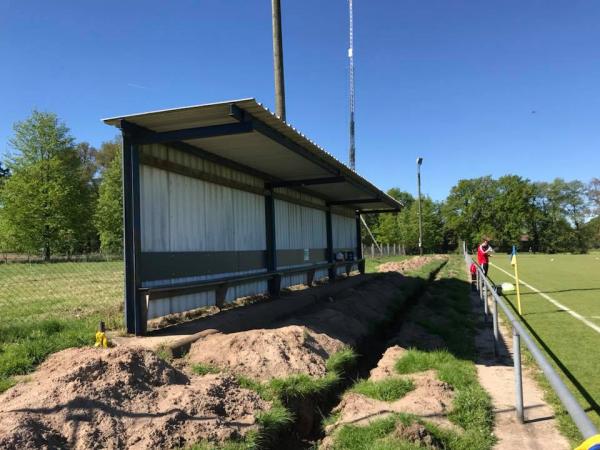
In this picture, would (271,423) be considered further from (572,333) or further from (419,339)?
(572,333)

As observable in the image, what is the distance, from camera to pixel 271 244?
1345 cm

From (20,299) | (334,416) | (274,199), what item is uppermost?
(274,199)

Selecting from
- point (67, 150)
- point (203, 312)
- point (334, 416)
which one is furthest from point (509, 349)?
point (67, 150)

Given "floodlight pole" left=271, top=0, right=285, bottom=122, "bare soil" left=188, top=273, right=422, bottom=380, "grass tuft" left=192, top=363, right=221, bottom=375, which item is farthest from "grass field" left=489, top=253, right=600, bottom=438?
"floodlight pole" left=271, top=0, right=285, bottom=122

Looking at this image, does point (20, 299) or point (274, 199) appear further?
point (274, 199)

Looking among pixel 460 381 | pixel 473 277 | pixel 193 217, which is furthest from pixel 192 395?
pixel 473 277

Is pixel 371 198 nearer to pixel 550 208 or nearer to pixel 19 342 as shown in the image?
pixel 19 342

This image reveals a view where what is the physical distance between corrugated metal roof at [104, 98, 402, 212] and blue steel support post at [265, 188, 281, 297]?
755mm

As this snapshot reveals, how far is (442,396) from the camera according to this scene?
5582 mm

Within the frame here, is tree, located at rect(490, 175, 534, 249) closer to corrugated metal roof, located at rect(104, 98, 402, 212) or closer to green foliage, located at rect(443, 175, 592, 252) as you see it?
green foliage, located at rect(443, 175, 592, 252)

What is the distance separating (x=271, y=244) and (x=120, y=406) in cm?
926

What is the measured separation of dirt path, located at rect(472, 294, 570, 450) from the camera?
448 cm

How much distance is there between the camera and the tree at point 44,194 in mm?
42719

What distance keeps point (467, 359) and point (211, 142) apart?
6015mm
